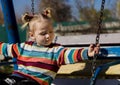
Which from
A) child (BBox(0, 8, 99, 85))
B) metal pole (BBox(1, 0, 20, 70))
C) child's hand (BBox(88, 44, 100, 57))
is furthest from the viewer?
metal pole (BBox(1, 0, 20, 70))

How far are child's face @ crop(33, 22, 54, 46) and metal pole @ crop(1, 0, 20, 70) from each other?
1.14 meters

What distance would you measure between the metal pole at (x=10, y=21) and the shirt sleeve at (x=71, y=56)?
1.23m

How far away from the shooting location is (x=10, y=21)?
14.1 ft

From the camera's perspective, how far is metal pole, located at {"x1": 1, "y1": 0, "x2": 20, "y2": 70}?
4.27 m

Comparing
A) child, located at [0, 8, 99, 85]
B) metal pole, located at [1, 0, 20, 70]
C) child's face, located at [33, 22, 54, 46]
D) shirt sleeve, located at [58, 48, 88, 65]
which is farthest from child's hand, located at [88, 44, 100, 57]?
metal pole, located at [1, 0, 20, 70]

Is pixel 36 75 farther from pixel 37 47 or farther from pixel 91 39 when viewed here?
pixel 91 39

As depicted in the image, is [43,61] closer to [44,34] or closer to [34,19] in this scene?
[44,34]

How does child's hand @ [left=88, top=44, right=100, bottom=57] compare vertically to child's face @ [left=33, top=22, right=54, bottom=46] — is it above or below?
below

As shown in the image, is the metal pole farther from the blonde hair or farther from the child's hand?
the child's hand

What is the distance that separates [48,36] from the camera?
307cm

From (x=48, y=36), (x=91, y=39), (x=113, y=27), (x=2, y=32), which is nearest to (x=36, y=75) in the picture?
(x=48, y=36)

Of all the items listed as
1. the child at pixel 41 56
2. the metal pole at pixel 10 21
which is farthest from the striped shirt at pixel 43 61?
the metal pole at pixel 10 21

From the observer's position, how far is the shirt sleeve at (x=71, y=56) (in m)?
2.96

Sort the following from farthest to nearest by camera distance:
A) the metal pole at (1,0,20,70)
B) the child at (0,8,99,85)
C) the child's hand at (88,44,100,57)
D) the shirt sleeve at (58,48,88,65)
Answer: the metal pole at (1,0,20,70) < the child at (0,8,99,85) < the shirt sleeve at (58,48,88,65) < the child's hand at (88,44,100,57)
